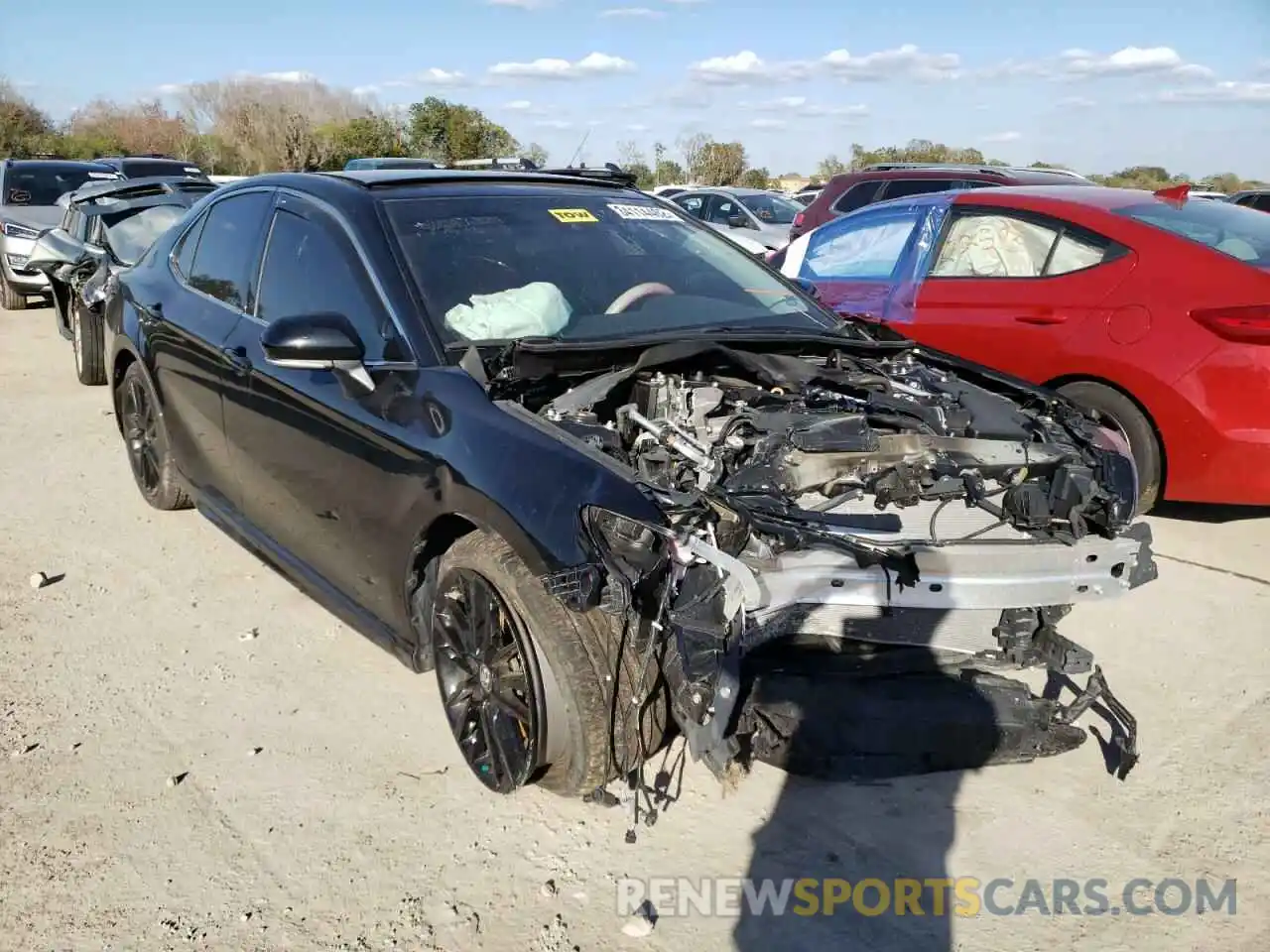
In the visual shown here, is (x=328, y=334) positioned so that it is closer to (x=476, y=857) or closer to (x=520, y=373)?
(x=520, y=373)

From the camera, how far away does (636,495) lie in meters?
2.39

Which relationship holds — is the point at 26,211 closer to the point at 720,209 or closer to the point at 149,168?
the point at 149,168

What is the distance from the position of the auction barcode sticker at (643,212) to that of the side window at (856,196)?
7316mm

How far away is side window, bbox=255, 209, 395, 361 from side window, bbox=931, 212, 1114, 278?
3586mm

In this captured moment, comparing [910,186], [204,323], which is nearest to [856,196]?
[910,186]

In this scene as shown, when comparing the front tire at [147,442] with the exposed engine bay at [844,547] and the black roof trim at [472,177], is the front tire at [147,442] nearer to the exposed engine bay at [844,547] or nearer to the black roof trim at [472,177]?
the black roof trim at [472,177]

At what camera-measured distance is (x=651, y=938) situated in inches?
96.0

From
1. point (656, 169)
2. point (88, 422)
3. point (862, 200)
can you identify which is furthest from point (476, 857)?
point (656, 169)

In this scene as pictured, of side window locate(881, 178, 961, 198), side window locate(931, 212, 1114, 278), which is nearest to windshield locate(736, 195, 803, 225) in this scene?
side window locate(881, 178, 961, 198)

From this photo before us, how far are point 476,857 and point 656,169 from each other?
39386mm

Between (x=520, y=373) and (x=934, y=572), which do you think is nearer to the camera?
(x=934, y=572)

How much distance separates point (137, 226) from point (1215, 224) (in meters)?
7.60

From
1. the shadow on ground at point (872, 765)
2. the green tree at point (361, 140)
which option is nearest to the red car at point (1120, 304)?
the shadow on ground at point (872, 765)

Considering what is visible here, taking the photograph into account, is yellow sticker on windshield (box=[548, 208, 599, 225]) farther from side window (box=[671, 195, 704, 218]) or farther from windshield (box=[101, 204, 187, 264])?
side window (box=[671, 195, 704, 218])
